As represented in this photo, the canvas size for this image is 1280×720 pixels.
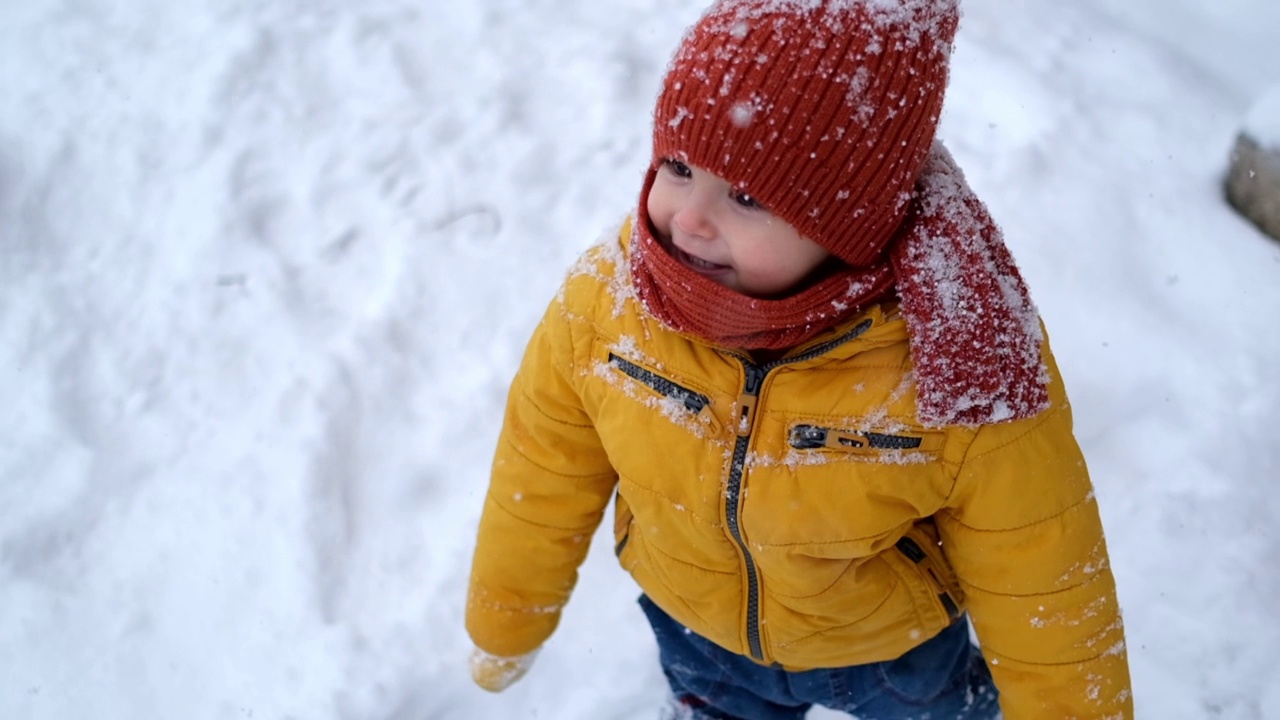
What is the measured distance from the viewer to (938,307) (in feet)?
3.47

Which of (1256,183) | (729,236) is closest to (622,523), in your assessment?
(729,236)

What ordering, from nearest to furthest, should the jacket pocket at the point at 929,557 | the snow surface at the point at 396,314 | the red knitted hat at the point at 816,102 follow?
A: the red knitted hat at the point at 816,102
the jacket pocket at the point at 929,557
the snow surface at the point at 396,314

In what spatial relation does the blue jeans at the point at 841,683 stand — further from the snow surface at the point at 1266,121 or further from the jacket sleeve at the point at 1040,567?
the snow surface at the point at 1266,121

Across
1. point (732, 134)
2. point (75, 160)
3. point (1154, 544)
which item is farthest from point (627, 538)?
point (75, 160)

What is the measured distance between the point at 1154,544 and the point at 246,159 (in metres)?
2.69

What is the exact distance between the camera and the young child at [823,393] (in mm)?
1032

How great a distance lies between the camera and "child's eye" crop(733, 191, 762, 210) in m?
1.10

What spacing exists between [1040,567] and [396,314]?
1795 millimetres

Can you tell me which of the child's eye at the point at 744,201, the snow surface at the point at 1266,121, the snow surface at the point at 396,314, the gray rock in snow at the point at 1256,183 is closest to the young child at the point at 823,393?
the child's eye at the point at 744,201

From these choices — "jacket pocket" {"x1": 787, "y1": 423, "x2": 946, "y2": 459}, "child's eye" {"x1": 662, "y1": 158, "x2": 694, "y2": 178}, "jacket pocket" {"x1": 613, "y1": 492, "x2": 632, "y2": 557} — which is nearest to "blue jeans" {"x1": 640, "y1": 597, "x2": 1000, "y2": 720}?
"jacket pocket" {"x1": 613, "y1": 492, "x2": 632, "y2": 557}

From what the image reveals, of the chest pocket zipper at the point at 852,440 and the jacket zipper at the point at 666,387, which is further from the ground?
the chest pocket zipper at the point at 852,440

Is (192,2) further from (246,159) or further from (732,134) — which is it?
(732,134)

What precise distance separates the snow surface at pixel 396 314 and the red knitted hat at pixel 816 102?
1.33m

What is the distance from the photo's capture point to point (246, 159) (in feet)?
9.30
